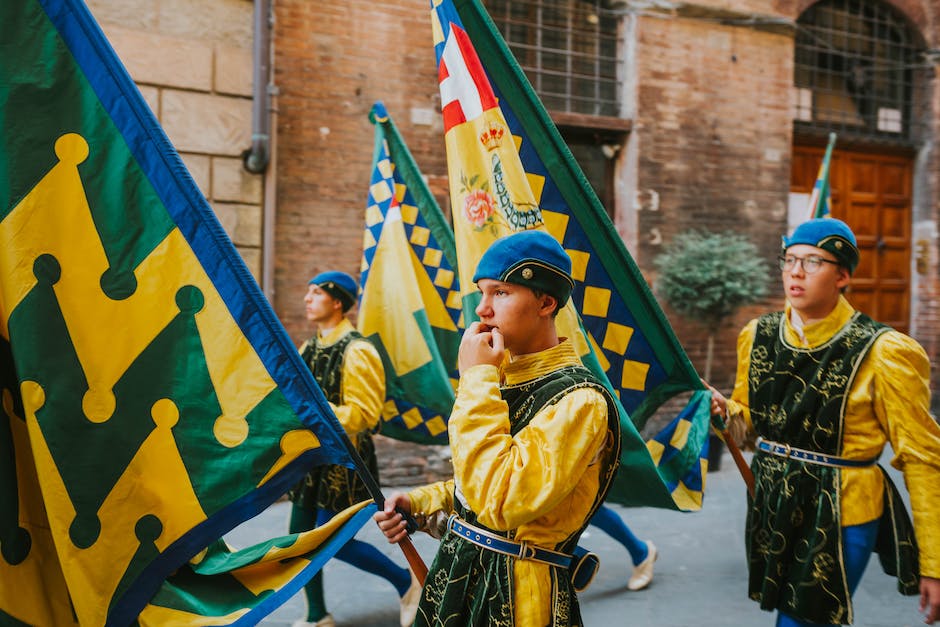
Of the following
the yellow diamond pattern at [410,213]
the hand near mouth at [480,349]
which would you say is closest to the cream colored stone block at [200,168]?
the yellow diamond pattern at [410,213]

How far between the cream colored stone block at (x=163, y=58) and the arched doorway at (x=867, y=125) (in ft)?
23.0

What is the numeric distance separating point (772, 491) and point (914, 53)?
985 cm

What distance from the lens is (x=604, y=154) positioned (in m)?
9.74

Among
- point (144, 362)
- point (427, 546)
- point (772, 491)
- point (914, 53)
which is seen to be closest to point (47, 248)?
point (144, 362)

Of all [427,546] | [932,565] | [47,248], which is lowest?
[427,546]

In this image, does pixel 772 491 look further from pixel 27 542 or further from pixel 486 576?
pixel 27 542

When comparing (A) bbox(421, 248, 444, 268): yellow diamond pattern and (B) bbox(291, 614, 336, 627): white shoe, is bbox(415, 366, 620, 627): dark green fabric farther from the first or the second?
(A) bbox(421, 248, 444, 268): yellow diamond pattern

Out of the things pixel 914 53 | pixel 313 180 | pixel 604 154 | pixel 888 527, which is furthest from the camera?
pixel 914 53

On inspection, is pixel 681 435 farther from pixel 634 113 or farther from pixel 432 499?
pixel 634 113

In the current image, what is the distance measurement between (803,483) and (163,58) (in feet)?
20.8

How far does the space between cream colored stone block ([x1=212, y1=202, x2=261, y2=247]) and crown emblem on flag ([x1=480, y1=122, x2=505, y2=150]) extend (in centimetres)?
514

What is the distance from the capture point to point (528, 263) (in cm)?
202

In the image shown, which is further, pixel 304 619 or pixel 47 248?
pixel 304 619

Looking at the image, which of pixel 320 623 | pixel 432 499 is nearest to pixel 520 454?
pixel 432 499
